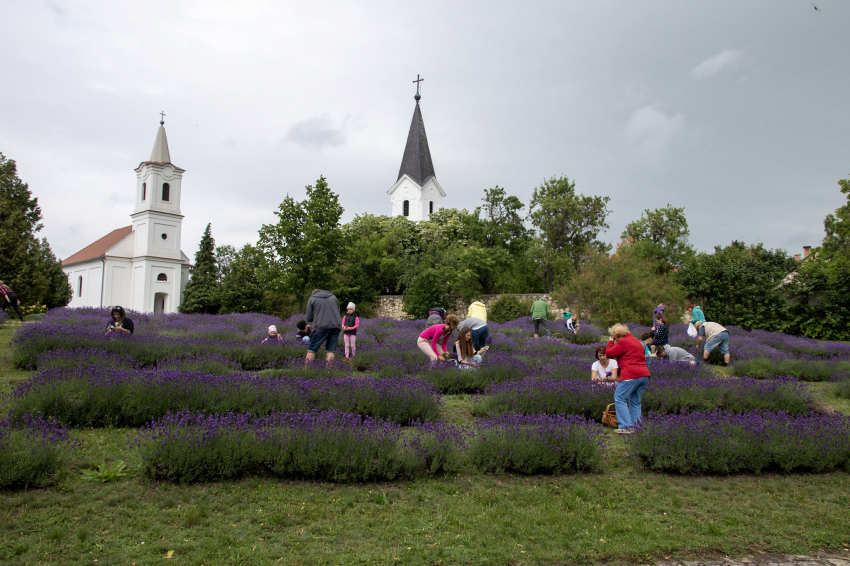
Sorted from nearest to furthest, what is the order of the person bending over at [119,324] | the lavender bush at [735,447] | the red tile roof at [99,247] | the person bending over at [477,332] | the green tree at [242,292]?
the lavender bush at [735,447]
the person bending over at [119,324]
the person bending over at [477,332]
the green tree at [242,292]
the red tile roof at [99,247]

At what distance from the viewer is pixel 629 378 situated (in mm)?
6422

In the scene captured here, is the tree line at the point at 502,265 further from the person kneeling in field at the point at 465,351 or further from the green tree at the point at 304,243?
the person kneeling in field at the point at 465,351

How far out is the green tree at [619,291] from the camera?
22.5 m

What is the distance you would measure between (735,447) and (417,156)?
57.2m

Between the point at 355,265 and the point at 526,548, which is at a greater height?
the point at 355,265

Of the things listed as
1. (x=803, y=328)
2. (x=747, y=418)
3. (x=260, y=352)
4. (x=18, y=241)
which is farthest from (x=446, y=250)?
(x=747, y=418)

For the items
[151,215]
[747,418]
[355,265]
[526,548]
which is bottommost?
[526,548]

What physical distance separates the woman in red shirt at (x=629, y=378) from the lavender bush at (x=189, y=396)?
7.35 feet

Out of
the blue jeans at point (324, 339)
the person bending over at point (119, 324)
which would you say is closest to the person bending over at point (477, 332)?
the blue jeans at point (324, 339)

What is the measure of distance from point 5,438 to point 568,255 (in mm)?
39643

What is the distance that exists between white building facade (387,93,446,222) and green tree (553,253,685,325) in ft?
116

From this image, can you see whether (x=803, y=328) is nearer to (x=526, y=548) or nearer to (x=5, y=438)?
(x=526, y=548)

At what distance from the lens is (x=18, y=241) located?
33469mm

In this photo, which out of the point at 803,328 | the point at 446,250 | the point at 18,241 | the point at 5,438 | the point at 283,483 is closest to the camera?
the point at 5,438
